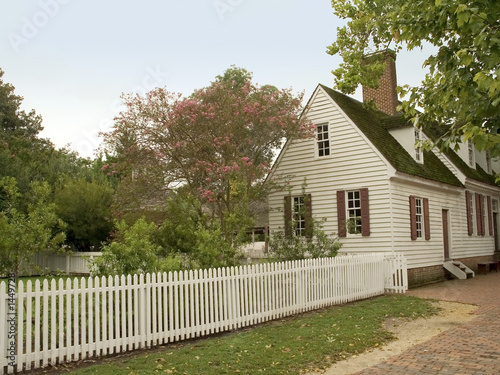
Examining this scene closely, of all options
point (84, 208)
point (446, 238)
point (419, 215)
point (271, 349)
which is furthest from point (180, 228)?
point (446, 238)

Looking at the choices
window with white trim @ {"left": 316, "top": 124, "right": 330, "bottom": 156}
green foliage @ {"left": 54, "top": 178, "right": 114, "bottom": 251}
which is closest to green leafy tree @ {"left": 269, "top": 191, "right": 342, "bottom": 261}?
window with white trim @ {"left": 316, "top": 124, "right": 330, "bottom": 156}

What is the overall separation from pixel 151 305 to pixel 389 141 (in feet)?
43.4

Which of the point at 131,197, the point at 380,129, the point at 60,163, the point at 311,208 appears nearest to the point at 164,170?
the point at 131,197

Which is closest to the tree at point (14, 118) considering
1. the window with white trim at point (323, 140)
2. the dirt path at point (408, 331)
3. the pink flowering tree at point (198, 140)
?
the pink flowering tree at point (198, 140)

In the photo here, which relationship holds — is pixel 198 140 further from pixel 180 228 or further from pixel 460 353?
pixel 460 353

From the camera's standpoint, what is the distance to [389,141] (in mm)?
18656

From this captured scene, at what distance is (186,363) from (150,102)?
10790mm

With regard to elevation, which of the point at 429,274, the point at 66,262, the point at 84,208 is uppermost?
the point at 84,208

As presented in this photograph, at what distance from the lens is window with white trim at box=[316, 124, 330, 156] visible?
1806 centimetres

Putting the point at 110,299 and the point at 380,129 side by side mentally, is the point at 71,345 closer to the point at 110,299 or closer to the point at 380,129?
the point at 110,299

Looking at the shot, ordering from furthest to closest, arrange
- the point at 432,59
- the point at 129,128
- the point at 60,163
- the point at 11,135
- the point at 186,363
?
the point at 11,135, the point at 60,163, the point at 129,128, the point at 432,59, the point at 186,363

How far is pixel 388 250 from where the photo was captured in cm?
1606

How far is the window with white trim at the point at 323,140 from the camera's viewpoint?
18.1 m

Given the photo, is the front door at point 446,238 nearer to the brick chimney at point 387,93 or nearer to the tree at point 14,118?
the brick chimney at point 387,93
